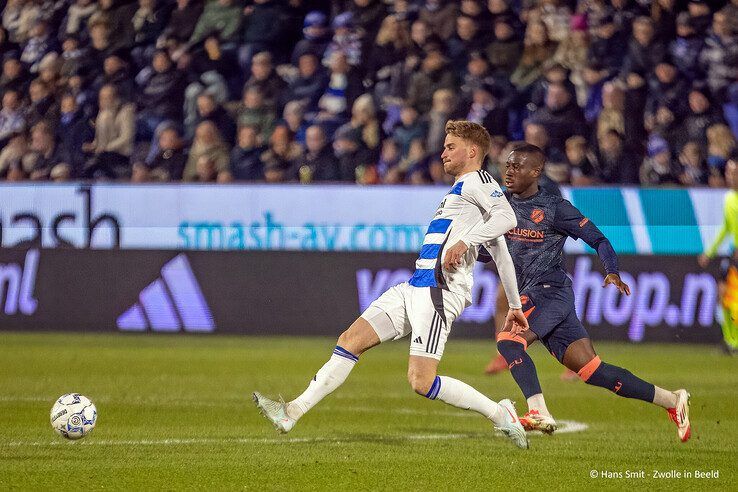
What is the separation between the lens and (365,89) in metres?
17.6

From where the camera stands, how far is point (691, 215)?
15914mm

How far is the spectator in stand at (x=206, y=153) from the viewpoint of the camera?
16812 mm

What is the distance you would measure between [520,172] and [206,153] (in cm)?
924

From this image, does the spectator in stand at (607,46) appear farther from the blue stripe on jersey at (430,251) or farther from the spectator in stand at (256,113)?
the blue stripe on jersey at (430,251)

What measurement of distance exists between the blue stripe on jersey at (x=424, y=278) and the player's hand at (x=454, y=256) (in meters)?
0.27

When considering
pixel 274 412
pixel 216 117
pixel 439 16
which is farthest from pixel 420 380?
pixel 439 16

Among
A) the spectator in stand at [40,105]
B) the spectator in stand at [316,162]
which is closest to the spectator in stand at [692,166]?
the spectator in stand at [316,162]

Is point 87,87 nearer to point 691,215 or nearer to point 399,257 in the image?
point 399,257

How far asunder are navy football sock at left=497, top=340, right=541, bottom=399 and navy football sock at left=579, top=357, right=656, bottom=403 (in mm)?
325

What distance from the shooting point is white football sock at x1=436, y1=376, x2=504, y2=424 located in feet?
24.4

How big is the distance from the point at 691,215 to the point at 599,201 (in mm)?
1159

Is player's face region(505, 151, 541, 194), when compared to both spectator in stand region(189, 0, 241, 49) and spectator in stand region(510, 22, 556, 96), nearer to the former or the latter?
spectator in stand region(510, 22, 556, 96)

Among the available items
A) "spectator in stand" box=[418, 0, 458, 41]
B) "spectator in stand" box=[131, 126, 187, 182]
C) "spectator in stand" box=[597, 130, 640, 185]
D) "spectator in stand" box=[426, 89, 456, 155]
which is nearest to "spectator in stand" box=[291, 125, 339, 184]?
"spectator in stand" box=[426, 89, 456, 155]

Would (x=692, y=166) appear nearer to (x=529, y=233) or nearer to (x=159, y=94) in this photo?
(x=159, y=94)
